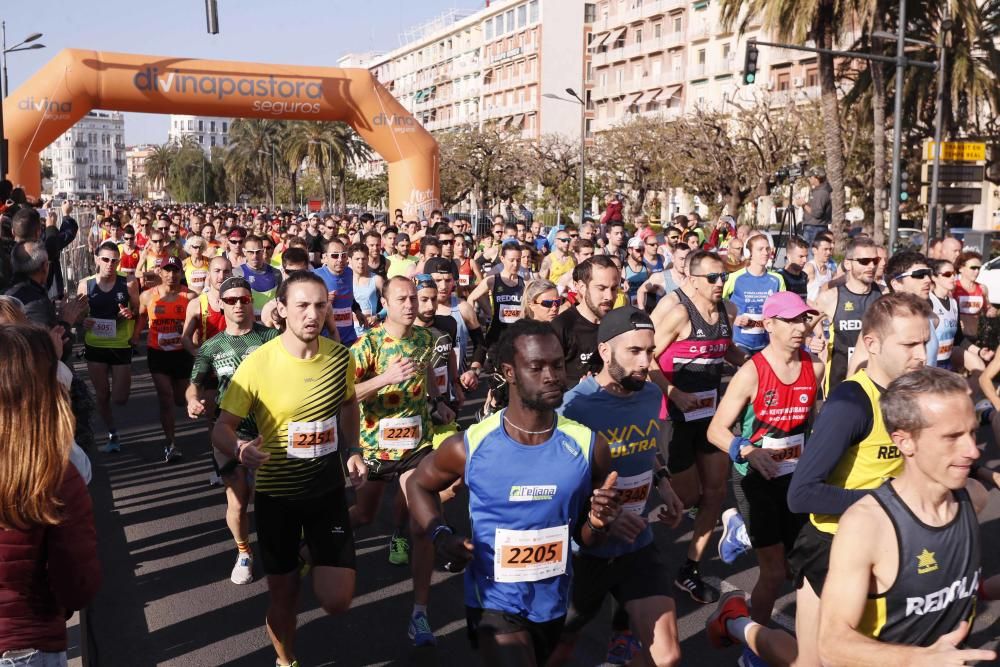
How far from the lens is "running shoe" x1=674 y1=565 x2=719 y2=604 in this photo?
5668 mm

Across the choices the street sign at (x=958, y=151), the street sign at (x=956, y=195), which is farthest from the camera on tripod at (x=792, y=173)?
the street sign at (x=956, y=195)

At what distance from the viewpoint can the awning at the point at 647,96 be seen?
66.8m

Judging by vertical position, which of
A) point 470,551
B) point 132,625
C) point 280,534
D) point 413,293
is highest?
point 413,293

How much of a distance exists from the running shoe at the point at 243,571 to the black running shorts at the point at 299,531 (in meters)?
1.59

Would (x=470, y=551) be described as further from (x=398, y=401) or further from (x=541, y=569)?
(x=398, y=401)

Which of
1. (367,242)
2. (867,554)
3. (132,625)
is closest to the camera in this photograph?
(867,554)

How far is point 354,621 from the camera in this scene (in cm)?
547

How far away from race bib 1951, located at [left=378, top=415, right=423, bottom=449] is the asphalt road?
0.87 meters

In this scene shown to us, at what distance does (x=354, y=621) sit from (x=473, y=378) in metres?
1.66

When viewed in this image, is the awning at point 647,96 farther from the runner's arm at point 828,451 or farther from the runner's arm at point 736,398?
the runner's arm at point 828,451

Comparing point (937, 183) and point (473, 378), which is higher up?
point (937, 183)

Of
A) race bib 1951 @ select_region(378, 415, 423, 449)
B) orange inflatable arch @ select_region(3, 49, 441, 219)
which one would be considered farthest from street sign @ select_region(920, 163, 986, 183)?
race bib 1951 @ select_region(378, 415, 423, 449)

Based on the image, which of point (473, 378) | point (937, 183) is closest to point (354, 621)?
point (473, 378)

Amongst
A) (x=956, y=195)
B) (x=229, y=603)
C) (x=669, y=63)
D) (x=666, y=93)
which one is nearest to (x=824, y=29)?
(x=956, y=195)
